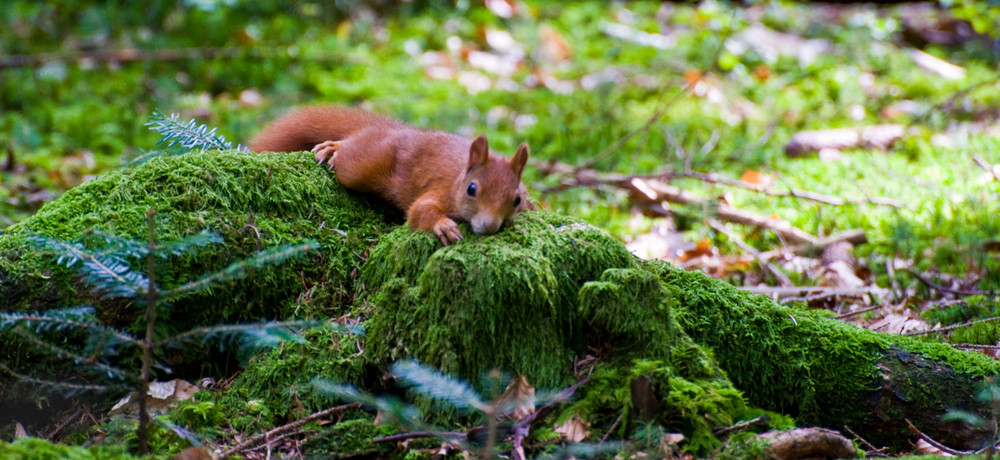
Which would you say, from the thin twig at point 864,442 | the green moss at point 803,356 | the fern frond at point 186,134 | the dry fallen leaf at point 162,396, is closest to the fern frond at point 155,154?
the fern frond at point 186,134

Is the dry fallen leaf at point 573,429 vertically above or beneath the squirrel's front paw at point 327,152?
beneath

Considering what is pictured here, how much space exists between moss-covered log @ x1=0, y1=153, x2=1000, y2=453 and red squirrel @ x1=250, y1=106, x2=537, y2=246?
0.47ft

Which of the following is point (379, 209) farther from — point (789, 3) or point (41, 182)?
point (789, 3)

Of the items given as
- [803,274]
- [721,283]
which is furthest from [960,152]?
[721,283]

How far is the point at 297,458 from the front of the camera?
2.46 meters

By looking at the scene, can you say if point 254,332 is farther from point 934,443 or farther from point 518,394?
point 934,443

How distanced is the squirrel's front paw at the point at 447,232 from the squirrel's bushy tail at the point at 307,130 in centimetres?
146

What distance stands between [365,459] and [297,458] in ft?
0.71

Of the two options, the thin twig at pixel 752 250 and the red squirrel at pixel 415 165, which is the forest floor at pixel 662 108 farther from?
the red squirrel at pixel 415 165

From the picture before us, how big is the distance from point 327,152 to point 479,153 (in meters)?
0.87

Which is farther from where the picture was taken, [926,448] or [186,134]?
[186,134]

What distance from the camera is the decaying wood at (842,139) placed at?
22.6ft

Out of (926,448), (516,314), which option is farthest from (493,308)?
(926,448)

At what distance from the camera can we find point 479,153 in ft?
11.1
